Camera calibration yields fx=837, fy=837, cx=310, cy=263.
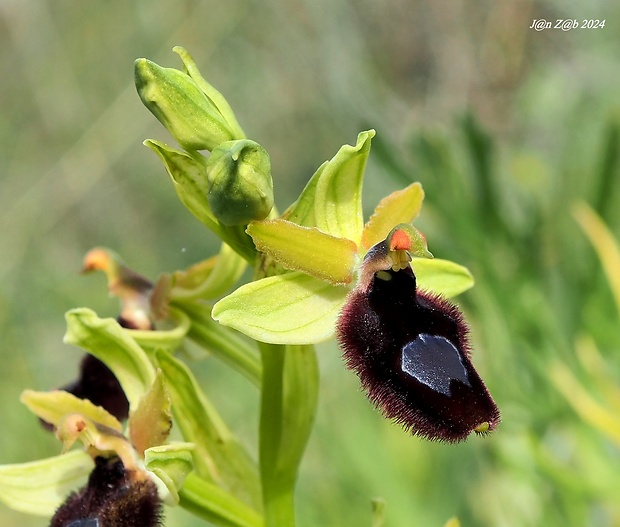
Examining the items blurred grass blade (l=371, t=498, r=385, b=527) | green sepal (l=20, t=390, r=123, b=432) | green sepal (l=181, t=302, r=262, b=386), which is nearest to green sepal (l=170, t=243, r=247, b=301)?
green sepal (l=181, t=302, r=262, b=386)

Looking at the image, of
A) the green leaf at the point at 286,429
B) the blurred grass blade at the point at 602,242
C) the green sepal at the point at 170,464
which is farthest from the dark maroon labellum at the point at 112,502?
the blurred grass blade at the point at 602,242

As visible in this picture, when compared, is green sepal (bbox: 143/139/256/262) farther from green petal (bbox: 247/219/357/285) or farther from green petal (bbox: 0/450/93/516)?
green petal (bbox: 0/450/93/516)

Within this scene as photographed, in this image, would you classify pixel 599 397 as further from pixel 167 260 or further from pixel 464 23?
pixel 464 23

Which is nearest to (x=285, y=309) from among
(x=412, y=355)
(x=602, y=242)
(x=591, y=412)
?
(x=412, y=355)

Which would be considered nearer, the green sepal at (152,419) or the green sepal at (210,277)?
the green sepal at (152,419)

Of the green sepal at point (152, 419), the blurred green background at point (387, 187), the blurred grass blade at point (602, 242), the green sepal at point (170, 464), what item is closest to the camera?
the green sepal at point (170, 464)

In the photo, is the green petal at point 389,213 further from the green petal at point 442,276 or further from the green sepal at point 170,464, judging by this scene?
the green sepal at point 170,464
